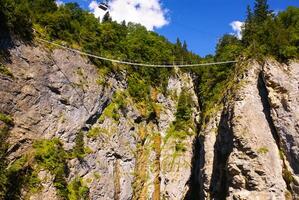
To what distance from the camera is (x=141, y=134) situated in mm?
43562

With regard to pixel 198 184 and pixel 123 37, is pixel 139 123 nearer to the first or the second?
pixel 198 184

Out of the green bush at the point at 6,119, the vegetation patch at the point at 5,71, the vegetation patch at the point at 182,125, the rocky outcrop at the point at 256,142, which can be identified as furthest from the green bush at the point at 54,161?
the vegetation patch at the point at 182,125

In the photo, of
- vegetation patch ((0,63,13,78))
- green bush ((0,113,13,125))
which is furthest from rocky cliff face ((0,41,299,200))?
green bush ((0,113,13,125))

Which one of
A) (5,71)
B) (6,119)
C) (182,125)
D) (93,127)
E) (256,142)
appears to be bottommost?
(6,119)

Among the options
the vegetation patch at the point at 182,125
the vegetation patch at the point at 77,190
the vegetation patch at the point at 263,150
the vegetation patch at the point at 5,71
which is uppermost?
the vegetation patch at the point at 182,125

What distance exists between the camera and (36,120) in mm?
34031

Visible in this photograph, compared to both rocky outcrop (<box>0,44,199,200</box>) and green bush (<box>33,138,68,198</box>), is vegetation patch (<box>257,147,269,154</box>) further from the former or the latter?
green bush (<box>33,138,68,198</box>)

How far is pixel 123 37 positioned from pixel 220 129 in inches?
805

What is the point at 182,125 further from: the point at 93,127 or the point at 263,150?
the point at 263,150

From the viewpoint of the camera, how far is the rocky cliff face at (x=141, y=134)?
31641 millimetres

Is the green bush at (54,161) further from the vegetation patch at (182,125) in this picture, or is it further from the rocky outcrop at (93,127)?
the vegetation patch at (182,125)

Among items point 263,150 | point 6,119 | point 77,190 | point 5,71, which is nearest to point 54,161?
point 77,190

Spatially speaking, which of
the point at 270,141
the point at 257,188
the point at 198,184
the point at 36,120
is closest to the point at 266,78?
the point at 270,141

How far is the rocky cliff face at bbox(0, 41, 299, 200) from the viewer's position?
31.6 metres
